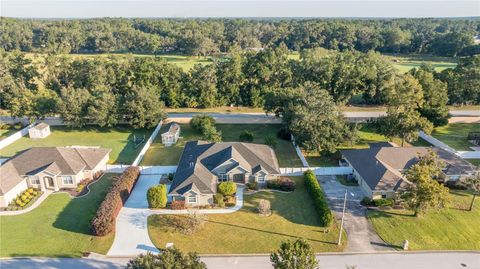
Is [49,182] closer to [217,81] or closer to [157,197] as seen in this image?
[157,197]

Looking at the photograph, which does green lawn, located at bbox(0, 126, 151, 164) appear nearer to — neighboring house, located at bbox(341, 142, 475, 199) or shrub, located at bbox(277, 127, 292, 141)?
shrub, located at bbox(277, 127, 292, 141)

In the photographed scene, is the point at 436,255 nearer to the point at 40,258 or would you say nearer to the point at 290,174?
the point at 290,174

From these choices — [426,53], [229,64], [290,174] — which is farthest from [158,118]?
[426,53]

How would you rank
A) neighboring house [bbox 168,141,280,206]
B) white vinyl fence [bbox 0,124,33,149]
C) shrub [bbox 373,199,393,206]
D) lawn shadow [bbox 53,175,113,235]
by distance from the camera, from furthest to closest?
white vinyl fence [bbox 0,124,33,149]
neighboring house [bbox 168,141,280,206]
shrub [bbox 373,199,393,206]
lawn shadow [bbox 53,175,113,235]

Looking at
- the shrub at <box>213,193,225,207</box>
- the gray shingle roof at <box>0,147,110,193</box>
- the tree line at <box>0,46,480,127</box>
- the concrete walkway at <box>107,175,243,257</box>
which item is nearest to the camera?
the concrete walkway at <box>107,175,243,257</box>

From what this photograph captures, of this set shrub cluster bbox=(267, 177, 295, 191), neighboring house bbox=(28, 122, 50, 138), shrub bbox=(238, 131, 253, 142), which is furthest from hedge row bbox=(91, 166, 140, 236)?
neighboring house bbox=(28, 122, 50, 138)

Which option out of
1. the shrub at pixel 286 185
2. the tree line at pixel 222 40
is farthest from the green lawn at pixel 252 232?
the tree line at pixel 222 40

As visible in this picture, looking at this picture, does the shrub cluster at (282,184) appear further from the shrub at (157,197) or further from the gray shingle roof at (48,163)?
the gray shingle roof at (48,163)
